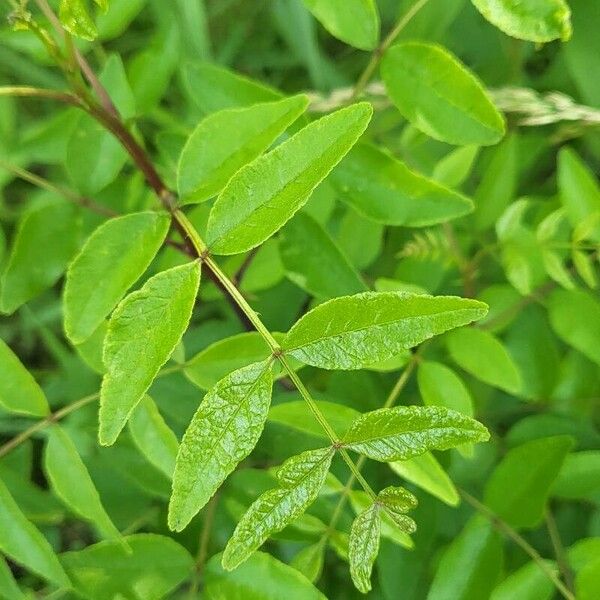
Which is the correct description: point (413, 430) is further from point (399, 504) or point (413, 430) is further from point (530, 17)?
point (530, 17)

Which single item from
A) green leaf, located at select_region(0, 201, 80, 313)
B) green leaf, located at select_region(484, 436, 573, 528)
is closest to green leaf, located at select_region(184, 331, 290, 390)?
green leaf, located at select_region(0, 201, 80, 313)

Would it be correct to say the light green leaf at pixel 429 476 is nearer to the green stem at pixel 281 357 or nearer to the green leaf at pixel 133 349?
the green stem at pixel 281 357

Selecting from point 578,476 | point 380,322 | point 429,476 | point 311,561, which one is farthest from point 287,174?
point 578,476

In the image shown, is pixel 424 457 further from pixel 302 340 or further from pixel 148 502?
pixel 148 502

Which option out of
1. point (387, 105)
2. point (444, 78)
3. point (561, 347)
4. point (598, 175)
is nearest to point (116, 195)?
point (387, 105)

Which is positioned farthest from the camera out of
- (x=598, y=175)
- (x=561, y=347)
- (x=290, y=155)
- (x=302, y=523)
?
(x=598, y=175)

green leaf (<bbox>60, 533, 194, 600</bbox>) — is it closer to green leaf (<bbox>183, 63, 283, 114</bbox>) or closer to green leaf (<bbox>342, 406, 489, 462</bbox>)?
green leaf (<bbox>342, 406, 489, 462</bbox>)

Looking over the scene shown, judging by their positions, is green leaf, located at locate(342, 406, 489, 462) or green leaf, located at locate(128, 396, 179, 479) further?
green leaf, located at locate(128, 396, 179, 479)
